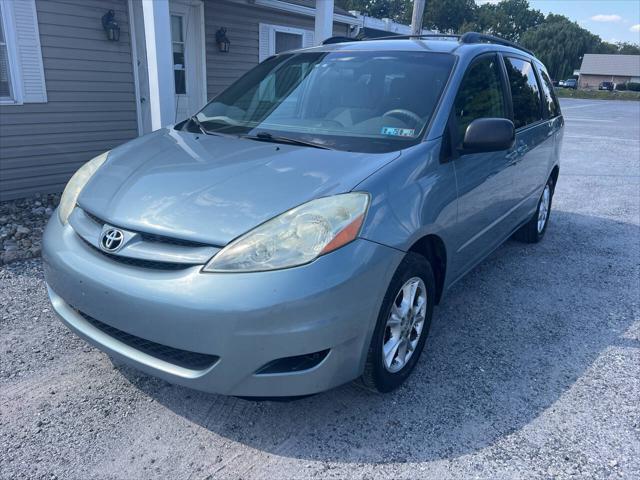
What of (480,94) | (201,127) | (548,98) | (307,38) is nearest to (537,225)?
(548,98)

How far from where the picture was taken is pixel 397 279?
242 cm

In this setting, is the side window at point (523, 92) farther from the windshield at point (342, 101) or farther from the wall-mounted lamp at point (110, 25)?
the wall-mounted lamp at point (110, 25)

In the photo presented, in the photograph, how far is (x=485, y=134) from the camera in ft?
9.39

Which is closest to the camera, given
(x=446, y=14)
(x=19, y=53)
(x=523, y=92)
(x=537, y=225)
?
(x=523, y=92)

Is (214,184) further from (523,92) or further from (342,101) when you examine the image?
(523,92)

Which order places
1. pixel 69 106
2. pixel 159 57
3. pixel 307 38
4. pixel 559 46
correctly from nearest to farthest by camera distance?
pixel 159 57, pixel 69 106, pixel 307 38, pixel 559 46

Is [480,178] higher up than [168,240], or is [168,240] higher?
[480,178]

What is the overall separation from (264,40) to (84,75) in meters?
4.03

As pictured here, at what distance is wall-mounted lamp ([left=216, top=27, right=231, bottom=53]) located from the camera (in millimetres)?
8734

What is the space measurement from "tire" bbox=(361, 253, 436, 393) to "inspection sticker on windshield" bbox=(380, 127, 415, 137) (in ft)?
2.28

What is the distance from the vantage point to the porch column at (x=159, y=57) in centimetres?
559

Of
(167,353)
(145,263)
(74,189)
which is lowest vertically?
(167,353)

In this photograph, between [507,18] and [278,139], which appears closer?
[278,139]

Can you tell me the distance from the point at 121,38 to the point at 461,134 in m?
5.75
